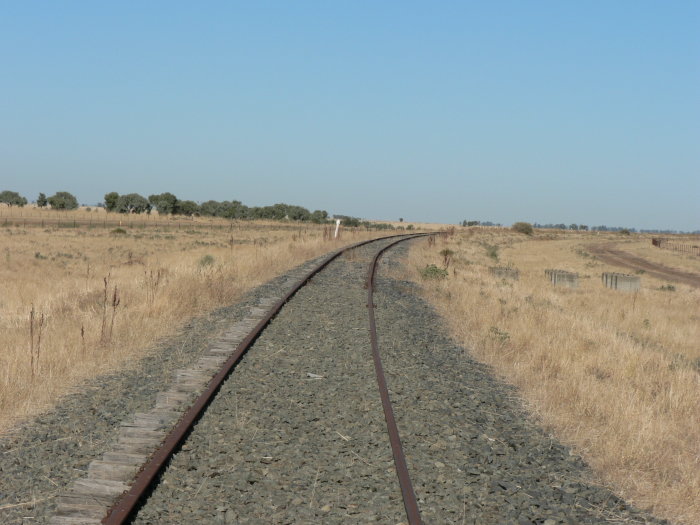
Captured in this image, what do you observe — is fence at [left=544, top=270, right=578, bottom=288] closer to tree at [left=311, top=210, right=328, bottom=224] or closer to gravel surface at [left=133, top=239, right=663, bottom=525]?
gravel surface at [left=133, top=239, right=663, bottom=525]

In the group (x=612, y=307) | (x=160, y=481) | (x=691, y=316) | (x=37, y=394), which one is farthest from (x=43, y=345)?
(x=691, y=316)

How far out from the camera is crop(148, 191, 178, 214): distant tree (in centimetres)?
10338

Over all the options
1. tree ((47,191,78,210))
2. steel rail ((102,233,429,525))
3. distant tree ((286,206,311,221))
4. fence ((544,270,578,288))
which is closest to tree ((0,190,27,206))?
tree ((47,191,78,210))

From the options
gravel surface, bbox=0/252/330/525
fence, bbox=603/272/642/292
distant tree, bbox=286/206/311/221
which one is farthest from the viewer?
distant tree, bbox=286/206/311/221

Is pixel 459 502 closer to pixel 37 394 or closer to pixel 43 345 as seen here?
pixel 37 394

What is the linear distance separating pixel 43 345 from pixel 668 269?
140 feet

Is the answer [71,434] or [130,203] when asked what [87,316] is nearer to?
[71,434]

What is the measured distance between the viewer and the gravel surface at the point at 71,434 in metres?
4.34

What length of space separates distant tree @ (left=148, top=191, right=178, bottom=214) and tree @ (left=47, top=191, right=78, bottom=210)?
42.7 feet

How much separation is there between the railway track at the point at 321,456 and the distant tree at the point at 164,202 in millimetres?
99755

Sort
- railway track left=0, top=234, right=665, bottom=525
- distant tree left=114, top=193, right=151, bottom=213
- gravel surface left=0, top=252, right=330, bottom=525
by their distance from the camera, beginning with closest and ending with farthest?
railway track left=0, top=234, right=665, bottom=525, gravel surface left=0, top=252, right=330, bottom=525, distant tree left=114, top=193, right=151, bottom=213

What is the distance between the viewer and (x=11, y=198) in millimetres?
116625

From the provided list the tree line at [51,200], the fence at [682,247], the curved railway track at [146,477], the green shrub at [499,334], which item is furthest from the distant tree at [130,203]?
the curved railway track at [146,477]

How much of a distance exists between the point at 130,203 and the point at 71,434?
100767 mm
